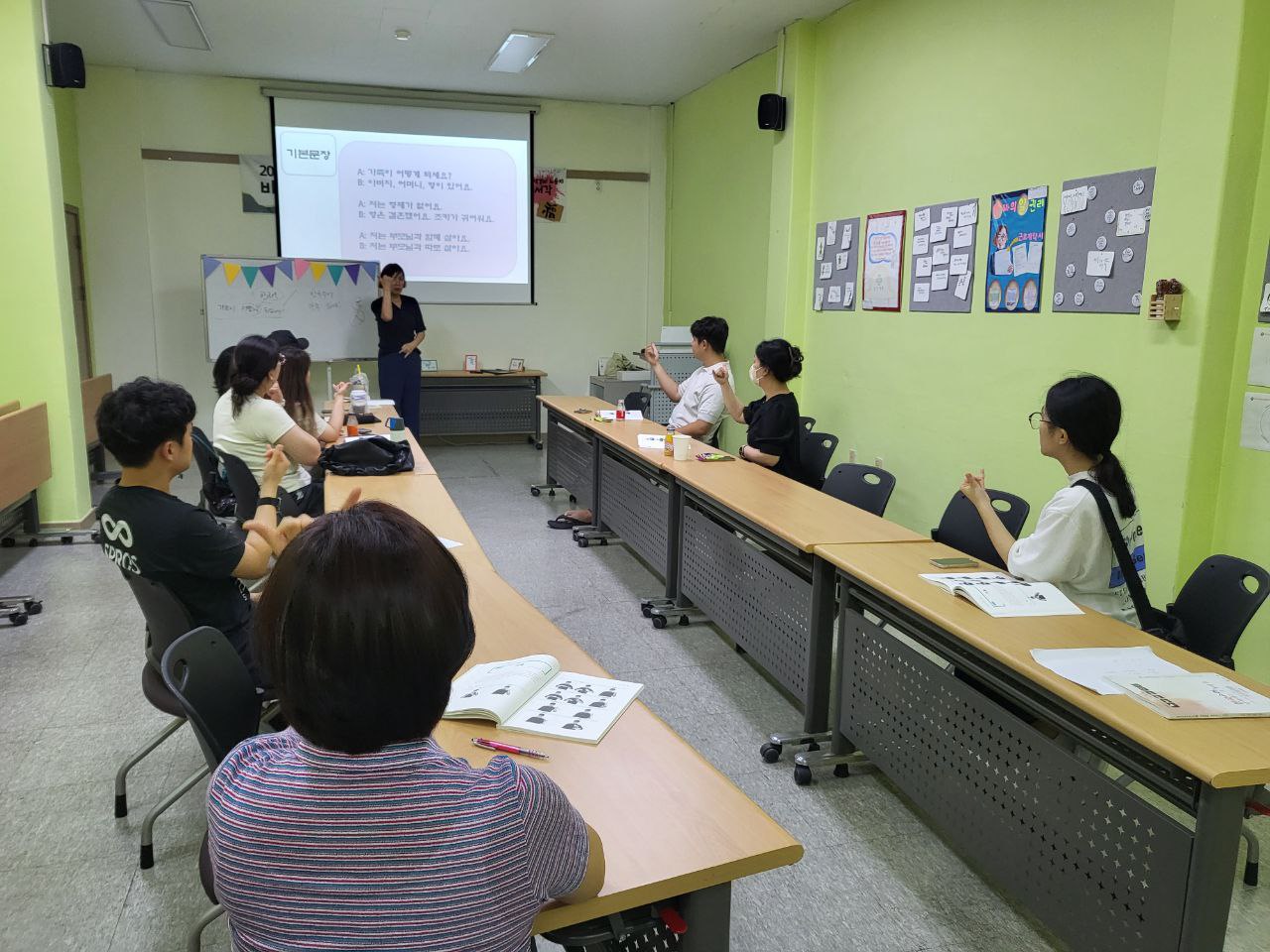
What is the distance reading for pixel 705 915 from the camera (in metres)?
1.28

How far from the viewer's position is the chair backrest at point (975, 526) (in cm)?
295

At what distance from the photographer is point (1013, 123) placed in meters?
4.14

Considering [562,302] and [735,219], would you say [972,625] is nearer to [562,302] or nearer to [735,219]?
[735,219]

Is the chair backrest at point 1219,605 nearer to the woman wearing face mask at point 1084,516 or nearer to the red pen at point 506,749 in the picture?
the woman wearing face mask at point 1084,516

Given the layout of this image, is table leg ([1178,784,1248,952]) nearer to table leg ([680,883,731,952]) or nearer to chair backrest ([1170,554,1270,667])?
chair backrest ([1170,554,1270,667])

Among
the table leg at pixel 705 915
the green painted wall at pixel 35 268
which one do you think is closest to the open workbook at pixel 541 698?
the table leg at pixel 705 915

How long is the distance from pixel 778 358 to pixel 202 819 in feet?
9.78

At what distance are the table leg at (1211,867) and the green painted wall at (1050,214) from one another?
6.34 feet

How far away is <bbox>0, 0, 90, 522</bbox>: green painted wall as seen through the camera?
4.67 metres

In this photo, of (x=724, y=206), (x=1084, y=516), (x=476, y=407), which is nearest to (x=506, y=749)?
(x=1084, y=516)

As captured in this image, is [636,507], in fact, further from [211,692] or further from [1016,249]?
[211,692]

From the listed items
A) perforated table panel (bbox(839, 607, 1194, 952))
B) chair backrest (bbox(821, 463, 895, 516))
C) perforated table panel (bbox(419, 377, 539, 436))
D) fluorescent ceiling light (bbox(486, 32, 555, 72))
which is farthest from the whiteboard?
perforated table panel (bbox(839, 607, 1194, 952))

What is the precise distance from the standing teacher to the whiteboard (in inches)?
10.5

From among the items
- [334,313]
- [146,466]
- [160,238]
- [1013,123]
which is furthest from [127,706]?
[160,238]
